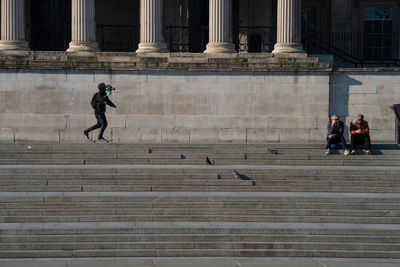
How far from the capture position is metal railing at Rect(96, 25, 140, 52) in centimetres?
3806

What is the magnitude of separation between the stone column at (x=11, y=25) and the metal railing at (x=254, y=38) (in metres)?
10.1

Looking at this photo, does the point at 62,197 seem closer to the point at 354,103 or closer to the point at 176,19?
the point at 354,103

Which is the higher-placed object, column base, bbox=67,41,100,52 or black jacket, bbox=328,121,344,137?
column base, bbox=67,41,100,52

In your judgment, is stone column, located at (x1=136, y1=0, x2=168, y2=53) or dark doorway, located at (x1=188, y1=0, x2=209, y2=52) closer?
stone column, located at (x1=136, y1=0, x2=168, y2=53)

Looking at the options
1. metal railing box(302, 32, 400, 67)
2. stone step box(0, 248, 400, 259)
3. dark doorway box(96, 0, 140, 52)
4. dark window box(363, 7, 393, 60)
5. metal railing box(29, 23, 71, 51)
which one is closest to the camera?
stone step box(0, 248, 400, 259)

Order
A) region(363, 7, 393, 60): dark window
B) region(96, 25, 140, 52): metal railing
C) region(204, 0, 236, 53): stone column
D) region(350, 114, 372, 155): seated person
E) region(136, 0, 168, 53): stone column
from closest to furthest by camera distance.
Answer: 1. region(350, 114, 372, 155): seated person
2. region(136, 0, 168, 53): stone column
3. region(204, 0, 236, 53): stone column
4. region(96, 25, 140, 52): metal railing
5. region(363, 7, 393, 60): dark window

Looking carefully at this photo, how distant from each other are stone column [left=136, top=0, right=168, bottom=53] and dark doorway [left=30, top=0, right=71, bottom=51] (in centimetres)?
520

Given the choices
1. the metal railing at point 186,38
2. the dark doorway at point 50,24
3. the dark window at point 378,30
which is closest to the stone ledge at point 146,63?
the metal railing at point 186,38

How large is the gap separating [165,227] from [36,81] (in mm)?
13871

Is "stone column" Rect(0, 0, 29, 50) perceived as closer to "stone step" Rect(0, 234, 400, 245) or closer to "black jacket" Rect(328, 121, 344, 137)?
"black jacket" Rect(328, 121, 344, 137)

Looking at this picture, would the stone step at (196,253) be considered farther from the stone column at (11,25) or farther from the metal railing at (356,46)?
the metal railing at (356,46)

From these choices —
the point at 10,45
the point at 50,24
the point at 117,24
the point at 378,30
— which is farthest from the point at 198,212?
the point at 378,30

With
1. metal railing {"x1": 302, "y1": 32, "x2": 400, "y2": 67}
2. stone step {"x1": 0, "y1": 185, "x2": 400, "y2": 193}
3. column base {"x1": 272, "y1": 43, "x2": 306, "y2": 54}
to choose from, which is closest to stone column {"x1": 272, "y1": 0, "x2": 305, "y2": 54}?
column base {"x1": 272, "y1": 43, "x2": 306, "y2": 54}

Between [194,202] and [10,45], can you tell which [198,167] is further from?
[10,45]
